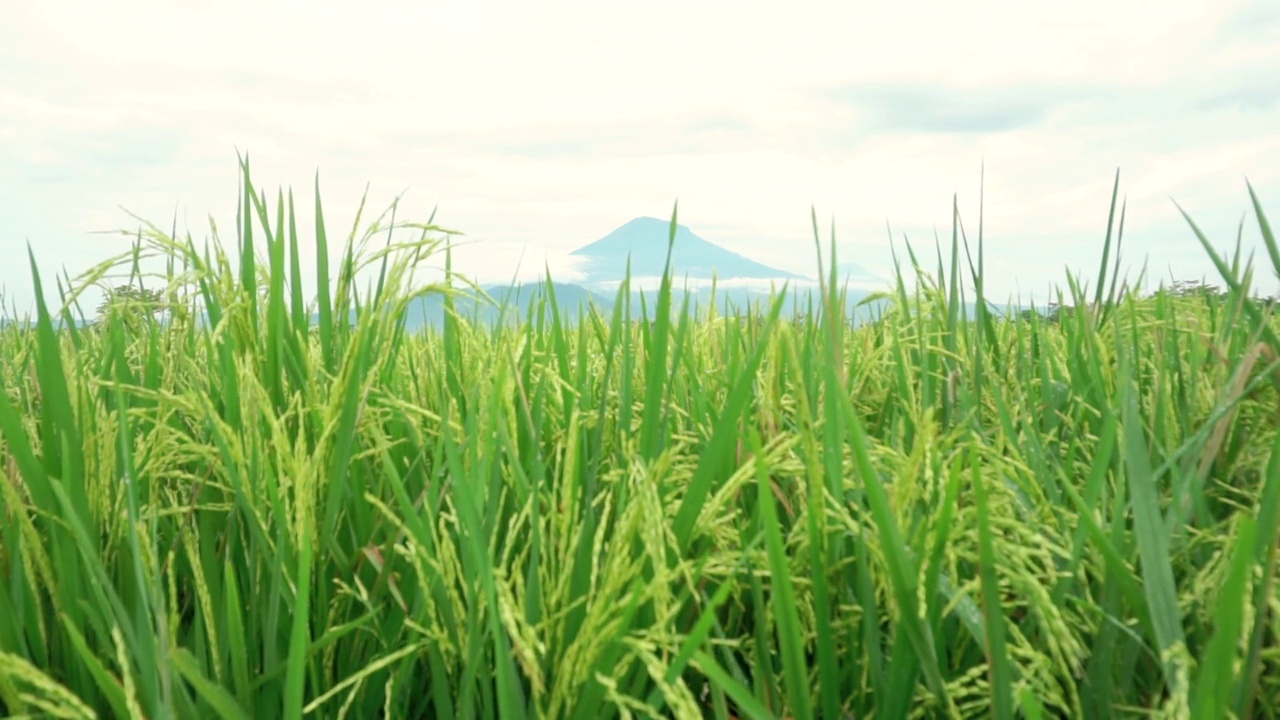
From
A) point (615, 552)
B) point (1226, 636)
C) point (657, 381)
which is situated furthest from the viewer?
point (657, 381)

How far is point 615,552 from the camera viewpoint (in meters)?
0.77

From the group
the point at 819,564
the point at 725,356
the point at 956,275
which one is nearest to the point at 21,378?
the point at 725,356

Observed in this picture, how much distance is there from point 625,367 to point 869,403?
2.40ft

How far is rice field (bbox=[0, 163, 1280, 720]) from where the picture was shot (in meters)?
0.78

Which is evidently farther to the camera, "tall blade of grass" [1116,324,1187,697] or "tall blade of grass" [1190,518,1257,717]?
"tall blade of grass" [1116,324,1187,697]

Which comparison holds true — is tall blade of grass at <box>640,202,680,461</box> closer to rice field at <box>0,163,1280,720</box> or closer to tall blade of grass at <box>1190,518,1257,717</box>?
rice field at <box>0,163,1280,720</box>

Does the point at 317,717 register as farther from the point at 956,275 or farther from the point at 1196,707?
the point at 956,275

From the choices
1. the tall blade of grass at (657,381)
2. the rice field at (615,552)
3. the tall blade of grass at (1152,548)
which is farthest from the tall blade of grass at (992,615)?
the tall blade of grass at (657,381)

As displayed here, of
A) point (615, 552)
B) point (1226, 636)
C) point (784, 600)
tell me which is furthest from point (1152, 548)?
point (615, 552)

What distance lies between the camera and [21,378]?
5.74 ft

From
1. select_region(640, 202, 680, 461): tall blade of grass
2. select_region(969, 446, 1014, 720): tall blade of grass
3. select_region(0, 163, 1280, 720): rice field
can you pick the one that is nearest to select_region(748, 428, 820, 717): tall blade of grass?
select_region(0, 163, 1280, 720): rice field

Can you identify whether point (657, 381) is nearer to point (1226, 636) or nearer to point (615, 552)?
point (615, 552)

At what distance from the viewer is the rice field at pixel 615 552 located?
776 millimetres

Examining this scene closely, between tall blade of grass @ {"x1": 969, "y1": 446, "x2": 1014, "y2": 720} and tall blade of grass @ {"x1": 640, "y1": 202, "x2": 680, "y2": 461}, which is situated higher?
tall blade of grass @ {"x1": 640, "y1": 202, "x2": 680, "y2": 461}
